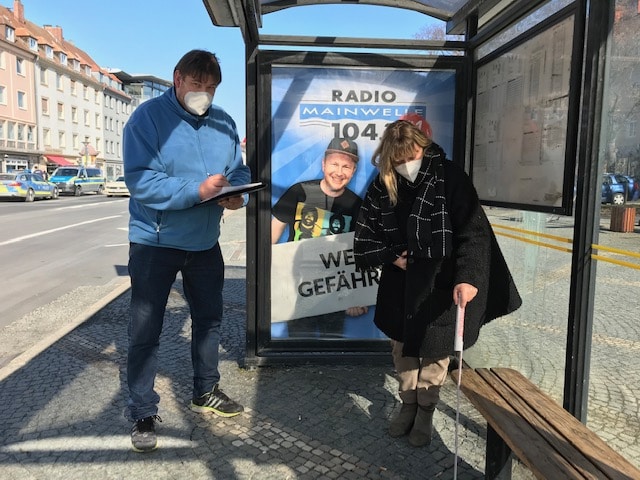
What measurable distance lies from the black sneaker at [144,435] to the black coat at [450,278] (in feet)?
4.75

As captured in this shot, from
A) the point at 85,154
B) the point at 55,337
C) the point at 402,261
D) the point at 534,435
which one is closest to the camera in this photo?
the point at 534,435

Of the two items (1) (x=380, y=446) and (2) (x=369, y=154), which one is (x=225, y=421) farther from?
(2) (x=369, y=154)

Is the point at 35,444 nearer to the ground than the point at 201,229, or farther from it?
nearer to the ground

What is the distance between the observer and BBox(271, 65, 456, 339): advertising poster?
3652 millimetres

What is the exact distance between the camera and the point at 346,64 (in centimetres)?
360

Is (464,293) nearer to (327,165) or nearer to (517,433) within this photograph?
(517,433)

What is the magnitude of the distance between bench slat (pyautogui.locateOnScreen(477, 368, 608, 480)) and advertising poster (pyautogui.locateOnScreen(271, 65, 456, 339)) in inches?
62.0

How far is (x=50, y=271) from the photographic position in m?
8.22

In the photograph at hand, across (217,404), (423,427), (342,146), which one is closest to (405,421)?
(423,427)

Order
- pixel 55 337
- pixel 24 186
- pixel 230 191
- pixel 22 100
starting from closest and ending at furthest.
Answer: pixel 230 191 < pixel 55 337 < pixel 24 186 < pixel 22 100

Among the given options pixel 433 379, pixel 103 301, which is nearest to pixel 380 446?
pixel 433 379

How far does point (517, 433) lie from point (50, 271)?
8.20 metres

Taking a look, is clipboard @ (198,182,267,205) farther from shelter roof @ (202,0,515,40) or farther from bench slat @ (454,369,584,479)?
bench slat @ (454,369,584,479)

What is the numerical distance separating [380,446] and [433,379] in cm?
48
